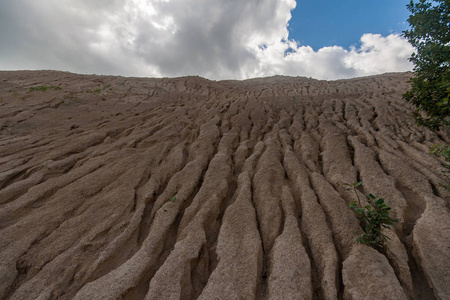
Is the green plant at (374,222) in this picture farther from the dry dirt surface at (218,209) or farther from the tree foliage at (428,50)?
the tree foliage at (428,50)

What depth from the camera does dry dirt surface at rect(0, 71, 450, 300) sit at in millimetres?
3293

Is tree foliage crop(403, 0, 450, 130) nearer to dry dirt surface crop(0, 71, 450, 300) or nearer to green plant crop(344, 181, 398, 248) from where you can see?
dry dirt surface crop(0, 71, 450, 300)

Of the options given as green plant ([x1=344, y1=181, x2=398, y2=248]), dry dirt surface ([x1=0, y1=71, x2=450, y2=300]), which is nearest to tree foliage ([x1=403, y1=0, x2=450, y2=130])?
dry dirt surface ([x1=0, y1=71, x2=450, y2=300])

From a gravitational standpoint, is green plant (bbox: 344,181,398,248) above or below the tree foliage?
below

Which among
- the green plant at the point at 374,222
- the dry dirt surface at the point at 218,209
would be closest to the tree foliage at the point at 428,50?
the dry dirt surface at the point at 218,209

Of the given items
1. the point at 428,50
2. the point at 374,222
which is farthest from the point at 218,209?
the point at 428,50

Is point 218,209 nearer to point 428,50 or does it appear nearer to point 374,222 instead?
point 374,222

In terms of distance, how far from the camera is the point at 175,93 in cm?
1662

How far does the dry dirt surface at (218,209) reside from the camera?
10.8ft

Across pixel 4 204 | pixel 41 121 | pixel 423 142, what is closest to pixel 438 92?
pixel 423 142

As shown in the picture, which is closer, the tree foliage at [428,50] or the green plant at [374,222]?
the green plant at [374,222]

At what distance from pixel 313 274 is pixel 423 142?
611 cm

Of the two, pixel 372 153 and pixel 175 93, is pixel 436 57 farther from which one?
pixel 175 93

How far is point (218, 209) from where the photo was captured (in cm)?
489
